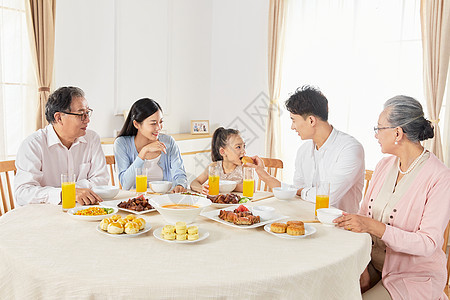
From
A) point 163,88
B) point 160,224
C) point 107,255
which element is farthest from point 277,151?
point 107,255

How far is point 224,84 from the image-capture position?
5.55 metres

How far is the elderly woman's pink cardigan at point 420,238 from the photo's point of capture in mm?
1802

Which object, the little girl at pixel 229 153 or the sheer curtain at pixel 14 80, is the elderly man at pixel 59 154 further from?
the sheer curtain at pixel 14 80

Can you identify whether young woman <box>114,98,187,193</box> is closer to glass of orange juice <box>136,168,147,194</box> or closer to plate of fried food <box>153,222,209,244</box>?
glass of orange juice <box>136,168,147,194</box>

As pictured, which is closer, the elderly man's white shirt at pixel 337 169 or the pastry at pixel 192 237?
the pastry at pixel 192 237

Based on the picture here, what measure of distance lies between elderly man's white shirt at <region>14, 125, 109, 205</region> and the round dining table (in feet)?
1.30

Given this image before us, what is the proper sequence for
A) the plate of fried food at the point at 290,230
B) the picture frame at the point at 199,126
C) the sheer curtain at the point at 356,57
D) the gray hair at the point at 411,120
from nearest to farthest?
the plate of fried food at the point at 290,230 → the gray hair at the point at 411,120 → the sheer curtain at the point at 356,57 → the picture frame at the point at 199,126

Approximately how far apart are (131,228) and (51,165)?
3.50 feet

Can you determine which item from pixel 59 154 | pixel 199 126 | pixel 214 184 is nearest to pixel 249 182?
pixel 214 184

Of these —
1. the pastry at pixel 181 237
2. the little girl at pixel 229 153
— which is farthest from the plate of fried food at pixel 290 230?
the little girl at pixel 229 153

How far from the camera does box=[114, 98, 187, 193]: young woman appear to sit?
2963mm

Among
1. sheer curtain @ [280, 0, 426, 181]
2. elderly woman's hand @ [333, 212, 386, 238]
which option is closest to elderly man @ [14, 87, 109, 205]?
elderly woman's hand @ [333, 212, 386, 238]

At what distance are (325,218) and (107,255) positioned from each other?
37.8 inches

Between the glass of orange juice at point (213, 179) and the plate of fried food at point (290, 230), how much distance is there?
692 mm
